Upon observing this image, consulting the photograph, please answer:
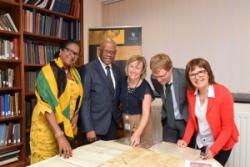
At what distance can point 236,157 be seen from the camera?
8.28ft

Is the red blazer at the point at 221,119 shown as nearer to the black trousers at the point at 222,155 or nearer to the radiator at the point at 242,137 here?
the black trousers at the point at 222,155

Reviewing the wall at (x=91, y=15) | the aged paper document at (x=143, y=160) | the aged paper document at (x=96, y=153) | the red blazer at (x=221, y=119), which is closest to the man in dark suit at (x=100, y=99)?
the aged paper document at (x=96, y=153)

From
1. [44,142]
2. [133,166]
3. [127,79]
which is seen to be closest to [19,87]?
[44,142]

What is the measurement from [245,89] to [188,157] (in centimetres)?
154

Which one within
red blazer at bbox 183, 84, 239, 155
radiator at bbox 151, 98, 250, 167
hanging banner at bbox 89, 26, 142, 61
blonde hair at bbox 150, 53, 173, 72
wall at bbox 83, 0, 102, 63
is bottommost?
radiator at bbox 151, 98, 250, 167

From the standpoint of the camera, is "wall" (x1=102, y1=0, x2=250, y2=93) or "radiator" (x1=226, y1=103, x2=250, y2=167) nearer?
"radiator" (x1=226, y1=103, x2=250, y2=167)

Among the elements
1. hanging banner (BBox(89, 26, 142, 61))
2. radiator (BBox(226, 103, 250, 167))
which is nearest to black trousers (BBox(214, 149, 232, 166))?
radiator (BBox(226, 103, 250, 167))

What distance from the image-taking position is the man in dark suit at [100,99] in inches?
84.1

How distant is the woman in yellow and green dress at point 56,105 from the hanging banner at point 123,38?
57.3 inches

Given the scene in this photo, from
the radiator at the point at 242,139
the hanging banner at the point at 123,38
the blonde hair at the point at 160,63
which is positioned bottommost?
the radiator at the point at 242,139

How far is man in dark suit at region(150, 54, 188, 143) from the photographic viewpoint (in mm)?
1876

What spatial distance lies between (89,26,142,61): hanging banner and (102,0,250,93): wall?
12 centimetres

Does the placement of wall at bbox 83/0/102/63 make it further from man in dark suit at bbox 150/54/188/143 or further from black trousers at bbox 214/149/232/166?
black trousers at bbox 214/149/232/166

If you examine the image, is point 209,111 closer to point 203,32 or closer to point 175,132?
point 175,132
